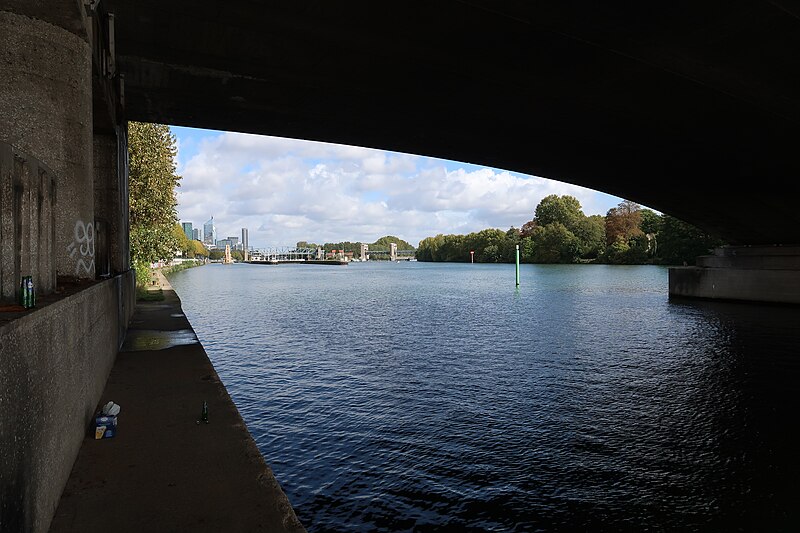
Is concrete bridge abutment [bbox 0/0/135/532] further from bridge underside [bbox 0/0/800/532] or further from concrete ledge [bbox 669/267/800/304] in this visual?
concrete ledge [bbox 669/267/800/304]

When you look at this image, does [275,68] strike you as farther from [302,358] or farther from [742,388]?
[742,388]

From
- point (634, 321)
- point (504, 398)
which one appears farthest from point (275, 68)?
point (634, 321)

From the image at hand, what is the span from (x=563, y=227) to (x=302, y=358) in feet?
535

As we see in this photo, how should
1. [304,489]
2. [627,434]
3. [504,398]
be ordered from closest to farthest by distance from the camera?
[304,489]
[627,434]
[504,398]

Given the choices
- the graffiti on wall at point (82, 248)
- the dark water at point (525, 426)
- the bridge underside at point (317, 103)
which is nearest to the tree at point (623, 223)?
the bridge underside at point (317, 103)

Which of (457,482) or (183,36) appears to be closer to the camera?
(457,482)

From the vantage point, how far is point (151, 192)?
36.3 metres

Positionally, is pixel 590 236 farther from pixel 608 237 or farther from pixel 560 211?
pixel 560 211

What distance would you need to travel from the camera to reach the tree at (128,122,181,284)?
1378 inches

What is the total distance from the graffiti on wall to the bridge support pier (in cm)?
4614

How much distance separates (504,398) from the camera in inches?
603

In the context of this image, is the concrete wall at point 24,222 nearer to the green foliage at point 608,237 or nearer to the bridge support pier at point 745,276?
the bridge support pier at point 745,276

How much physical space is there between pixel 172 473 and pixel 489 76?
1684 centimetres

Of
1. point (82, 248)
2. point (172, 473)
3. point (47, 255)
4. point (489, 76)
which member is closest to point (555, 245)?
point (489, 76)
